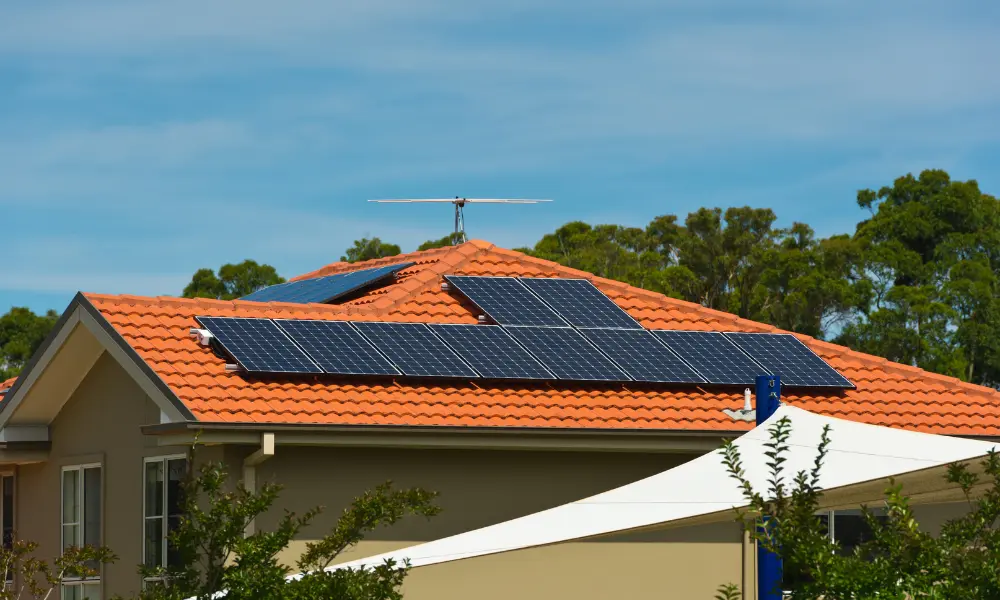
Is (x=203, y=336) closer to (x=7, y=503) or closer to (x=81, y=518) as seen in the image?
(x=81, y=518)

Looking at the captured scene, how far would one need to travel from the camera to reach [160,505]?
1719cm

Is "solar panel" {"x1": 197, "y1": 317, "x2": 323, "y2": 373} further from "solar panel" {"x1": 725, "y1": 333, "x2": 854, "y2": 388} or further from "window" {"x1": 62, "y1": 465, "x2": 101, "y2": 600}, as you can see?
"solar panel" {"x1": 725, "y1": 333, "x2": 854, "y2": 388}

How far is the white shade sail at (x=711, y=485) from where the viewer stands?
33.4ft

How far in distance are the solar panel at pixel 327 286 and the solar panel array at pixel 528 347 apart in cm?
165

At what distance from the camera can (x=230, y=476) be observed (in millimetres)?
15766

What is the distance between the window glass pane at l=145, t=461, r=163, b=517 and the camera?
17.2m

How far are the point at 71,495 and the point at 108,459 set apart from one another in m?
1.26

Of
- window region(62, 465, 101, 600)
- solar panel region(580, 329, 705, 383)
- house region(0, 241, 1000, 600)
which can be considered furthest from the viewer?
window region(62, 465, 101, 600)

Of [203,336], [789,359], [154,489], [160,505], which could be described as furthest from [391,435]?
[789,359]

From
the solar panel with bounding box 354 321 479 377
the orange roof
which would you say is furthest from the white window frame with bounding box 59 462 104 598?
the solar panel with bounding box 354 321 479 377

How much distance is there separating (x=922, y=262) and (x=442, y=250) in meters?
35.1

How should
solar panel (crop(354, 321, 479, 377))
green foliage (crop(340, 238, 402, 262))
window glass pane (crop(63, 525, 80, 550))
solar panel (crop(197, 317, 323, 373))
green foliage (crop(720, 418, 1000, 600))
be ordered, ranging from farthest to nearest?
green foliage (crop(340, 238, 402, 262)), window glass pane (crop(63, 525, 80, 550)), solar panel (crop(354, 321, 479, 377)), solar panel (crop(197, 317, 323, 373)), green foliage (crop(720, 418, 1000, 600))

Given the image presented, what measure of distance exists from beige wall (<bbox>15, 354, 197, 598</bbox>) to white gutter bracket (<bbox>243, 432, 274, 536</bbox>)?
51.1 inches

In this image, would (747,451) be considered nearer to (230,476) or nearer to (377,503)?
(377,503)
